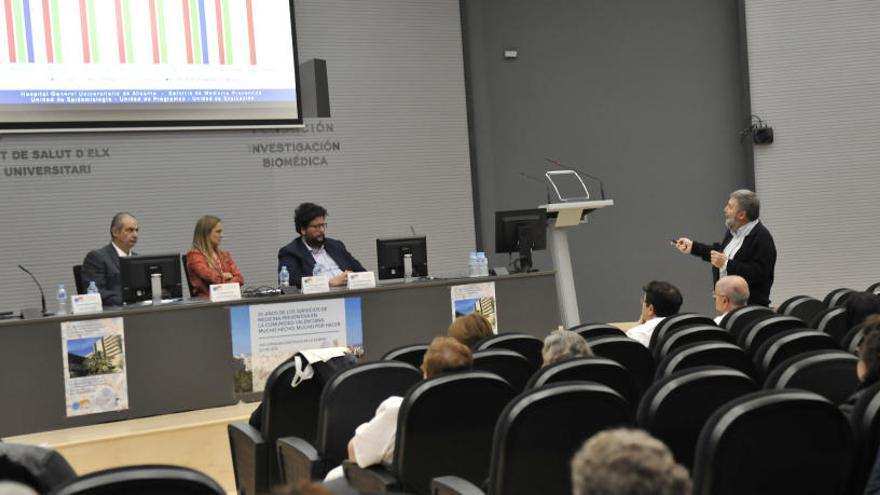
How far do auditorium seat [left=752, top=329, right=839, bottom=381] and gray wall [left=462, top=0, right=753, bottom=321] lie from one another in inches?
217

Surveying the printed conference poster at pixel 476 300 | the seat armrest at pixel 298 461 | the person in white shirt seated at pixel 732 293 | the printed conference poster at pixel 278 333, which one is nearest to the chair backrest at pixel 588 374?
the seat armrest at pixel 298 461

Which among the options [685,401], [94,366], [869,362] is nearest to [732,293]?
[869,362]

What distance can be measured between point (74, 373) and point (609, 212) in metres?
5.42

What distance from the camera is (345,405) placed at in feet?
10.3

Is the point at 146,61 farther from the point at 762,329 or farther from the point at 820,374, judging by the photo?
the point at 820,374

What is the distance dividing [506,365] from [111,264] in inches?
140

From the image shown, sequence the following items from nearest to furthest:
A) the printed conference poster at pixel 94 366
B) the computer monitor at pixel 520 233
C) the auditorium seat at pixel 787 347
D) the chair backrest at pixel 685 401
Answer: the chair backrest at pixel 685 401
the auditorium seat at pixel 787 347
the printed conference poster at pixel 94 366
the computer monitor at pixel 520 233

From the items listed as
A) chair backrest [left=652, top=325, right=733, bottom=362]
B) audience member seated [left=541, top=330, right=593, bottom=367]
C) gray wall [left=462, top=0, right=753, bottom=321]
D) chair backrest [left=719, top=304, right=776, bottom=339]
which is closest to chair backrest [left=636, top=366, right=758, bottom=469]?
audience member seated [left=541, top=330, right=593, bottom=367]

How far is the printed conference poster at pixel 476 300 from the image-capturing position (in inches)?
247

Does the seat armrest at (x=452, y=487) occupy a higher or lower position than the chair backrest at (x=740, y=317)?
lower

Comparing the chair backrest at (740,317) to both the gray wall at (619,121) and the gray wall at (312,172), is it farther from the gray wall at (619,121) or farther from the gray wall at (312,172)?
the gray wall at (619,121)

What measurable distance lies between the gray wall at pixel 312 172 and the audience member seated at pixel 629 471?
677cm

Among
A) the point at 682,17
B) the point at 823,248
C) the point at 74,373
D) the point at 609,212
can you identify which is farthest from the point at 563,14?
the point at 74,373

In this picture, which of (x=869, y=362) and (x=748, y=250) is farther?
(x=748, y=250)
